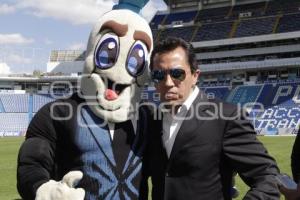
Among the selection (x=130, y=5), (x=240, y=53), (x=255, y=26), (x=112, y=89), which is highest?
(x=255, y=26)

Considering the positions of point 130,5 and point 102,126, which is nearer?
point 102,126

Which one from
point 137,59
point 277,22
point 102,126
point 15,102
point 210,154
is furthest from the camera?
point 15,102

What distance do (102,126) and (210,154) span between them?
2.04 ft

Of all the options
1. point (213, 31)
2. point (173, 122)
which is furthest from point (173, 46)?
point (213, 31)

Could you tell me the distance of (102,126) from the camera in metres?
2.57

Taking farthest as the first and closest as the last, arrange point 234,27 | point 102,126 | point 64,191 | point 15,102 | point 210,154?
point 234,27, point 15,102, point 102,126, point 210,154, point 64,191

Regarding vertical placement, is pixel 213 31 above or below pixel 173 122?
above

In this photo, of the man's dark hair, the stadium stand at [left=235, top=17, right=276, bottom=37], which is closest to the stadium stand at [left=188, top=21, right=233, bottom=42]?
the stadium stand at [left=235, top=17, right=276, bottom=37]

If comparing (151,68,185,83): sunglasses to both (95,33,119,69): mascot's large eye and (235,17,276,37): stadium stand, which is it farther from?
(235,17,276,37): stadium stand

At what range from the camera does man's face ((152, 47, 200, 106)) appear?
235 centimetres

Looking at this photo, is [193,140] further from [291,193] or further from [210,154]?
[291,193]

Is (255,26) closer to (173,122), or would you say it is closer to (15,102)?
(15,102)

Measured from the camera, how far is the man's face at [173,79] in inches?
92.5

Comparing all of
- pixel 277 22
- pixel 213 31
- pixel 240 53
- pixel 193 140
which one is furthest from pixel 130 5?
pixel 213 31
